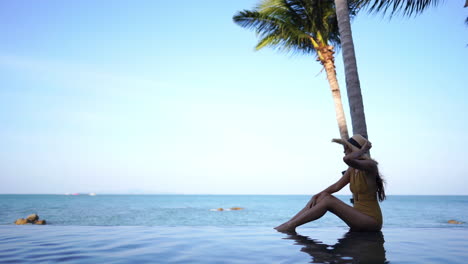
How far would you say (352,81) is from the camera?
22.5 ft

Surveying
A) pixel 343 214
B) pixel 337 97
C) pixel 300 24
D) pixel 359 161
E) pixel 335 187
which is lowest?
pixel 343 214

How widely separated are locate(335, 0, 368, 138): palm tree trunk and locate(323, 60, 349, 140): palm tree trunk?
3843mm

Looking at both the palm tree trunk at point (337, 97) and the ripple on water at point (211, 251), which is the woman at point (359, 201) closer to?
the ripple on water at point (211, 251)

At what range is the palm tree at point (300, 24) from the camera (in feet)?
39.9

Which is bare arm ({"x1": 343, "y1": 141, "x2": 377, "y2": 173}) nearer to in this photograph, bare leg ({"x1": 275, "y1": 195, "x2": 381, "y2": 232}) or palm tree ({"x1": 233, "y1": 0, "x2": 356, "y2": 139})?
bare leg ({"x1": 275, "y1": 195, "x2": 381, "y2": 232})

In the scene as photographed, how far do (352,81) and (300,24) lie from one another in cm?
685

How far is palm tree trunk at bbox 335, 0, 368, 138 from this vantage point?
21.7ft

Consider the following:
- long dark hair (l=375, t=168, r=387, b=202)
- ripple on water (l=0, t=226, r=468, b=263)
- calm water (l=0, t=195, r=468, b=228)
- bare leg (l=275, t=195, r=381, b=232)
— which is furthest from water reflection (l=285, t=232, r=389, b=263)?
calm water (l=0, t=195, r=468, b=228)

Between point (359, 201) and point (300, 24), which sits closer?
point (359, 201)

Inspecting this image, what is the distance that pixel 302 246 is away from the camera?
348 centimetres

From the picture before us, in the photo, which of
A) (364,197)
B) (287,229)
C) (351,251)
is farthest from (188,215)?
(351,251)

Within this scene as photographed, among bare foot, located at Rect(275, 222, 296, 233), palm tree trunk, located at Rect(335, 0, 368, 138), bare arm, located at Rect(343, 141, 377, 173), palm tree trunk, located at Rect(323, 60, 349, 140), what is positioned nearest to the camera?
bare arm, located at Rect(343, 141, 377, 173)

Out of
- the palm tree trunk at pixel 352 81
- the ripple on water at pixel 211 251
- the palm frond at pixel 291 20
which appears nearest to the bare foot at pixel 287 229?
the ripple on water at pixel 211 251

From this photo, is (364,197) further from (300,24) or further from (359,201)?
(300,24)
